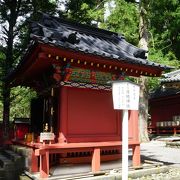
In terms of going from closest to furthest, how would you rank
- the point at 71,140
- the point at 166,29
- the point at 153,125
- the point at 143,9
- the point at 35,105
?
the point at 71,140 → the point at 35,105 → the point at 143,9 → the point at 153,125 → the point at 166,29

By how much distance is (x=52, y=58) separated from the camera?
9281 millimetres

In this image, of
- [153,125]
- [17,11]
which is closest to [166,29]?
[153,125]

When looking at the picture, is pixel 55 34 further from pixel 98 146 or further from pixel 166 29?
pixel 166 29

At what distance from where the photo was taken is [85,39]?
1162cm

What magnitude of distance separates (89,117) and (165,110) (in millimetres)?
17742

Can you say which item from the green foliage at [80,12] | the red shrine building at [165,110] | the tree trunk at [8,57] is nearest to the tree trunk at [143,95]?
the green foliage at [80,12]

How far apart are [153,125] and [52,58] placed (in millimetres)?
21005

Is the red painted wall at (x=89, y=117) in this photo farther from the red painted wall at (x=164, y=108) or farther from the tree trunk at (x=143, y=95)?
the red painted wall at (x=164, y=108)

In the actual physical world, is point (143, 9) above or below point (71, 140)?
above

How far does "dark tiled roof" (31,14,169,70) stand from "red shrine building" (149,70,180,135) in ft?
37.3

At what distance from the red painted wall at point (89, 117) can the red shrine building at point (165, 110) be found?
43.2 feet

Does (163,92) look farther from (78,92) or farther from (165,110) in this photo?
(78,92)

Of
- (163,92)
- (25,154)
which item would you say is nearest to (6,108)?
(25,154)

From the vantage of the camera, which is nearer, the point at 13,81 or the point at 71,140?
the point at 71,140
